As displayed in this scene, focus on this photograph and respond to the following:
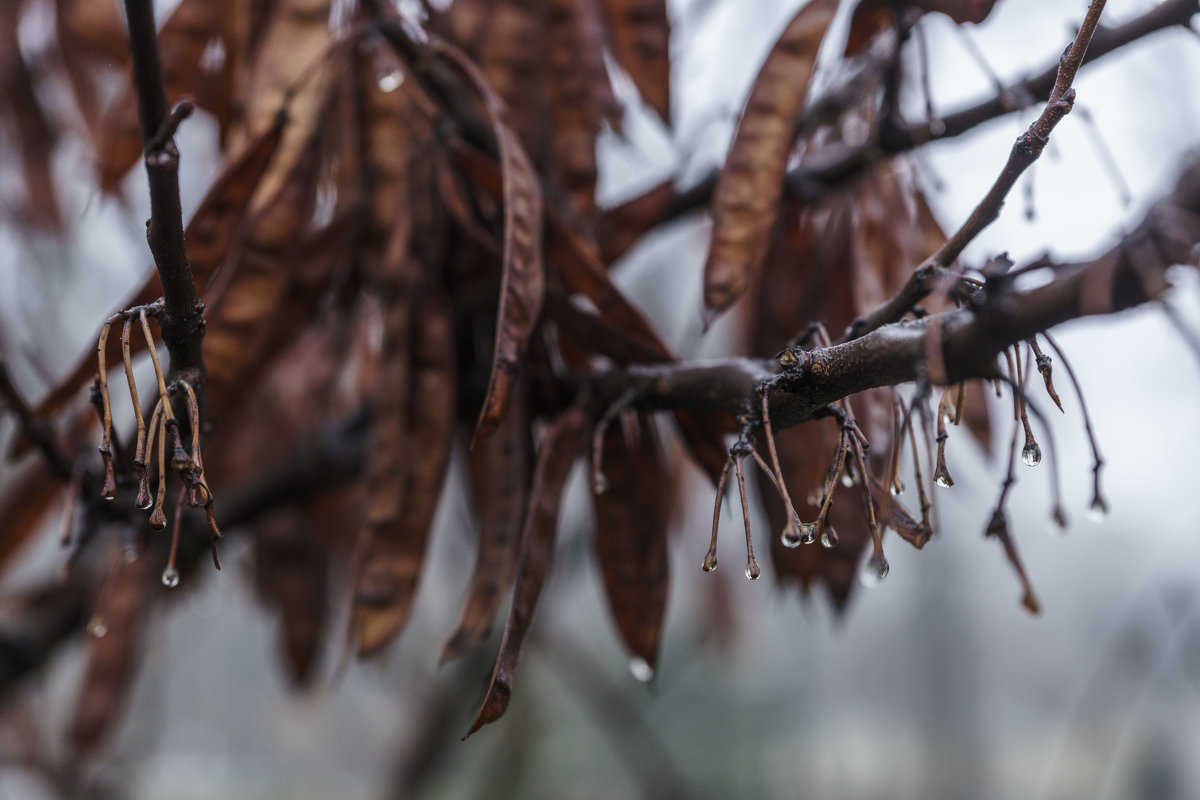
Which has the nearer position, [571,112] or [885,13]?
[885,13]

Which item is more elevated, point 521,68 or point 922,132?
point 521,68

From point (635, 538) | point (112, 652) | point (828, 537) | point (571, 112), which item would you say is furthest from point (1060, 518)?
point (112, 652)

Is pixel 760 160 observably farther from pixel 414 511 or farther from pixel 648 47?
pixel 414 511

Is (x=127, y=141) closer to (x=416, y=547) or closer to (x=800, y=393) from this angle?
(x=416, y=547)

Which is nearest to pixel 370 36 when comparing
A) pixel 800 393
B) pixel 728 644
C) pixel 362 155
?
pixel 362 155

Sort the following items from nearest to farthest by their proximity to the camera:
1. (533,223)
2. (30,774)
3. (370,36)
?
(533,223) < (370,36) < (30,774)

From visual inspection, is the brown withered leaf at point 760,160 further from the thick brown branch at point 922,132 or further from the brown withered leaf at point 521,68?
the brown withered leaf at point 521,68
